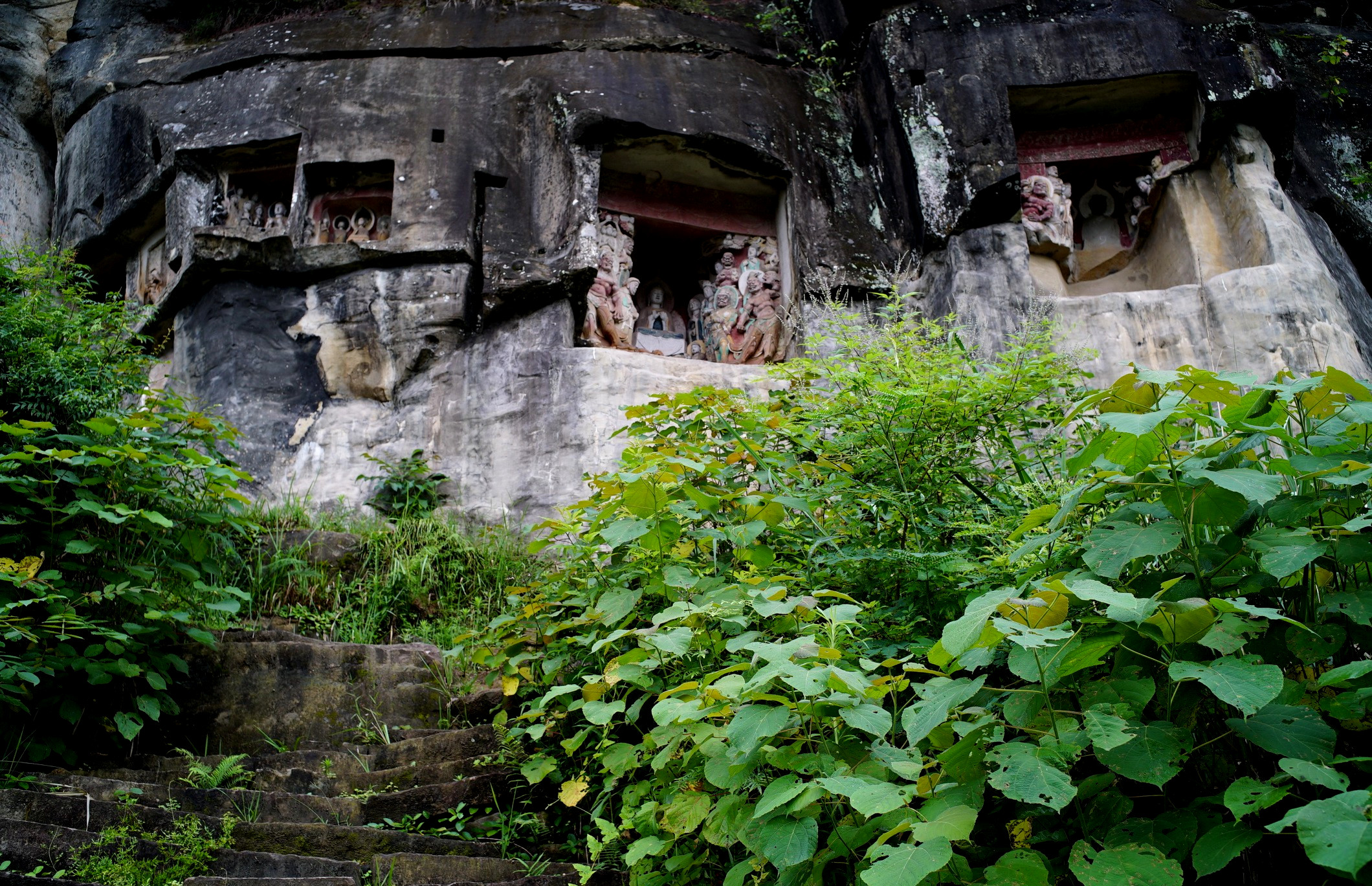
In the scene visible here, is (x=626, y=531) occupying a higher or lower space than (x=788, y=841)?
higher

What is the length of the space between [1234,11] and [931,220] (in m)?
3.21

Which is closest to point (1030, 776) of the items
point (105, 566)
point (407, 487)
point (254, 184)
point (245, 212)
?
point (105, 566)

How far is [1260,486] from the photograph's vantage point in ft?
7.02

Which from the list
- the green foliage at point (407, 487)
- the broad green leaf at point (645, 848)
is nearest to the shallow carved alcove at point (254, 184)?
the green foliage at point (407, 487)

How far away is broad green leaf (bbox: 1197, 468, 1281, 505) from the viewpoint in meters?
2.12

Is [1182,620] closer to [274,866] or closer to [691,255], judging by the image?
[274,866]

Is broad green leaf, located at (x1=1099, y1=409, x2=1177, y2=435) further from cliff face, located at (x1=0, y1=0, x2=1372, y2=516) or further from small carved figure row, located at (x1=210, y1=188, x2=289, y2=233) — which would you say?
small carved figure row, located at (x1=210, y1=188, x2=289, y2=233)

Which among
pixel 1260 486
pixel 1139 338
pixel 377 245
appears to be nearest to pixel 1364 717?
pixel 1260 486

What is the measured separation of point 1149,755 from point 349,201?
770 cm

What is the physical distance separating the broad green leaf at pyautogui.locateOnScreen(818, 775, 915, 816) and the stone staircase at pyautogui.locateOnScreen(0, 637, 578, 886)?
131 cm

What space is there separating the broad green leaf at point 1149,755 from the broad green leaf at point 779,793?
0.65m

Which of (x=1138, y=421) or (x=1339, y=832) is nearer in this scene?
(x=1339, y=832)

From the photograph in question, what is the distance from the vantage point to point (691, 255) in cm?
922

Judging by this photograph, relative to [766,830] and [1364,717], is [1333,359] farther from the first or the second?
[766,830]
